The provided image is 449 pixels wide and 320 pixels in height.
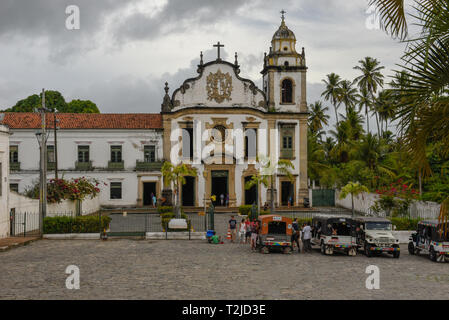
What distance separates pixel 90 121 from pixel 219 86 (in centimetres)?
1109

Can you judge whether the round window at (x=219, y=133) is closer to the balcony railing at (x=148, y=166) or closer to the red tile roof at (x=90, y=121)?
the red tile roof at (x=90, y=121)

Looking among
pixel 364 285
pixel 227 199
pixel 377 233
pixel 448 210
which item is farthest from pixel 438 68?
pixel 227 199

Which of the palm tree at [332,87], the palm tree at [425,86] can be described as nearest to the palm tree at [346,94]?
the palm tree at [332,87]

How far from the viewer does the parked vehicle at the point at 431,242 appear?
61.8 ft

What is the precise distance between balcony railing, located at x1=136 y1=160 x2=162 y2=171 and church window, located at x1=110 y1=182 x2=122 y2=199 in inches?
82.0

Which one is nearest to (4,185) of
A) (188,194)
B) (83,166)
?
(83,166)

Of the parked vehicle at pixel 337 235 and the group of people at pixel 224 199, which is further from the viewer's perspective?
the group of people at pixel 224 199

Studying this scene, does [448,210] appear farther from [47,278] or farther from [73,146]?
[73,146]

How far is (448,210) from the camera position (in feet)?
18.6

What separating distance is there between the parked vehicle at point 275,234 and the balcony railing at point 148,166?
21356mm

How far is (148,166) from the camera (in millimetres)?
42219

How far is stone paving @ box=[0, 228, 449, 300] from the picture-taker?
42.4 feet
